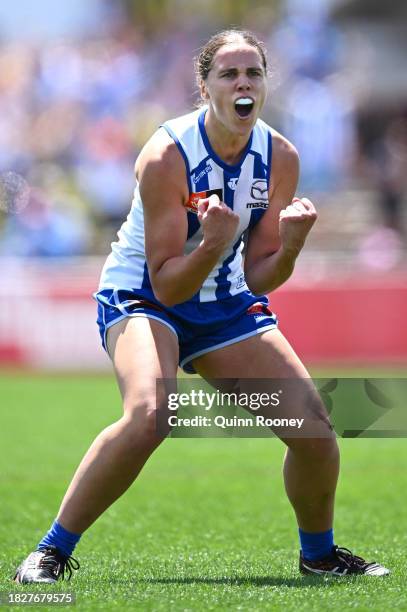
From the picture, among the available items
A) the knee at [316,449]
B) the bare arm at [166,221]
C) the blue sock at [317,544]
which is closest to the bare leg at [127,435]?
the bare arm at [166,221]

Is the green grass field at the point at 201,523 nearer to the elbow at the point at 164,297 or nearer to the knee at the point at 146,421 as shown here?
the knee at the point at 146,421

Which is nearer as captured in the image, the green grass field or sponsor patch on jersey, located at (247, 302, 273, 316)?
the green grass field

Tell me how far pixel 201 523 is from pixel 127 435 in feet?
6.44

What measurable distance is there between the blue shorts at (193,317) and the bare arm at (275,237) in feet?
0.45

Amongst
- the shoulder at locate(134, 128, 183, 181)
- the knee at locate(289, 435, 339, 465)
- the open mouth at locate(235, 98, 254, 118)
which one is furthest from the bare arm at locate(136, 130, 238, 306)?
the knee at locate(289, 435, 339, 465)

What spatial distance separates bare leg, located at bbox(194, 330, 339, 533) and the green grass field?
0.33m

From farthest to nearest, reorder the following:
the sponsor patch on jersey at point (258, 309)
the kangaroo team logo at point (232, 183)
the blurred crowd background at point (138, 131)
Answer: the blurred crowd background at point (138, 131)
the sponsor patch on jersey at point (258, 309)
the kangaroo team logo at point (232, 183)

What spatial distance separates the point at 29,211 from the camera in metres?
16.4

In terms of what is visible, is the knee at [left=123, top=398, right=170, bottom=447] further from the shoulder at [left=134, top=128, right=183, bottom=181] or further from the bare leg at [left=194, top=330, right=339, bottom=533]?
the shoulder at [left=134, top=128, right=183, bottom=181]

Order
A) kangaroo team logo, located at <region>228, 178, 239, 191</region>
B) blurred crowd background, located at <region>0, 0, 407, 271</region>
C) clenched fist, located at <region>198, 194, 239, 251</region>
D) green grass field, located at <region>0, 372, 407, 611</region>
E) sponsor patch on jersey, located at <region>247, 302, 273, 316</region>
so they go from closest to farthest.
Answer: clenched fist, located at <region>198, 194, 239, 251</region>, green grass field, located at <region>0, 372, 407, 611</region>, kangaroo team logo, located at <region>228, 178, 239, 191</region>, sponsor patch on jersey, located at <region>247, 302, 273, 316</region>, blurred crowd background, located at <region>0, 0, 407, 271</region>

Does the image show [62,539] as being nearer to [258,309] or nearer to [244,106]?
[258,309]

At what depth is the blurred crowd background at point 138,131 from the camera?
16.7 m

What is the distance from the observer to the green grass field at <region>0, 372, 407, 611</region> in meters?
4.23

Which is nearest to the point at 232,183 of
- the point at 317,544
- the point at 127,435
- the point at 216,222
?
the point at 216,222
